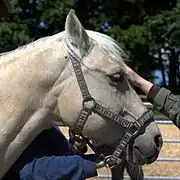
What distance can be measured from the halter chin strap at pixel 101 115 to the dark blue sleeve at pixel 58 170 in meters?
0.15

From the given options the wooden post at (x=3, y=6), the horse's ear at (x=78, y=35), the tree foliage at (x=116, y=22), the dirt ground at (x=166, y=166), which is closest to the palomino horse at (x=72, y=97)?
the horse's ear at (x=78, y=35)

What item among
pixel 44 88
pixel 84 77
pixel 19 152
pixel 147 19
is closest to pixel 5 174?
pixel 19 152

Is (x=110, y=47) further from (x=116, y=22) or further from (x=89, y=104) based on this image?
(x=116, y=22)

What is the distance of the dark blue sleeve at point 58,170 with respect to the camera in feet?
8.66

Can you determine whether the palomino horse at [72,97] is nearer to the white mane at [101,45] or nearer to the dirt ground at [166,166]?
the white mane at [101,45]

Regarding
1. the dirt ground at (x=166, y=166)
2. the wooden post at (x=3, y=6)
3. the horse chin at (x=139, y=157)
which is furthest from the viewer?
the dirt ground at (x=166, y=166)

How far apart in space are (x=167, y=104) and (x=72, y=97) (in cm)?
63

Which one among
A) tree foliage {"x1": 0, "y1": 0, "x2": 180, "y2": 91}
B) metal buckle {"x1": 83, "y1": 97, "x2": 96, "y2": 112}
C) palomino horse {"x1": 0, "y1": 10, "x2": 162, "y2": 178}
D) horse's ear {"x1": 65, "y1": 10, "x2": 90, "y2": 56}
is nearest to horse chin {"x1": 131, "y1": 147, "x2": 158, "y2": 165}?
palomino horse {"x1": 0, "y1": 10, "x2": 162, "y2": 178}

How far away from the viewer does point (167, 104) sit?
2.87m

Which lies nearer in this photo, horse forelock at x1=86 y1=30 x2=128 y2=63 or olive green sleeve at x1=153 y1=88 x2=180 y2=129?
horse forelock at x1=86 y1=30 x2=128 y2=63

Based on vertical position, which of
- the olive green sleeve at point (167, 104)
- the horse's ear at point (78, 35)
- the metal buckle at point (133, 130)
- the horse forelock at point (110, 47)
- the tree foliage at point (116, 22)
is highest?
the horse's ear at point (78, 35)

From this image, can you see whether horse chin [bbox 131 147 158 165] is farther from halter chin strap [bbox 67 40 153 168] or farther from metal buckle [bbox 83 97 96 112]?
metal buckle [bbox 83 97 96 112]

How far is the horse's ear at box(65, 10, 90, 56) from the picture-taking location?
8.21ft

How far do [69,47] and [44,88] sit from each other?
0.80 ft
